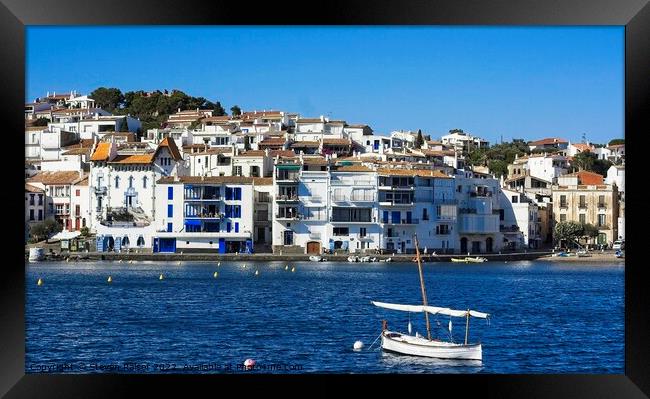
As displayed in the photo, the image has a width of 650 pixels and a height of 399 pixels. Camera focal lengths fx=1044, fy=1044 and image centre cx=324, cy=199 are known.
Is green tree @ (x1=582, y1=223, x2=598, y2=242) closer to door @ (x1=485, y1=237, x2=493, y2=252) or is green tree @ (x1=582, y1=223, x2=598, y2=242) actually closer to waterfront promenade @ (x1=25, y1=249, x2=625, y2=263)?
door @ (x1=485, y1=237, x2=493, y2=252)

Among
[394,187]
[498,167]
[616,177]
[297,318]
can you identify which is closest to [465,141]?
[498,167]

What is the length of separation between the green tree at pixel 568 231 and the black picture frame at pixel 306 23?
114ft

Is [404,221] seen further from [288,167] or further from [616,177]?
[616,177]

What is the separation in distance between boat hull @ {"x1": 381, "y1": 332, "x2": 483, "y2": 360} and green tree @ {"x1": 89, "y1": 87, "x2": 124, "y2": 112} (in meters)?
50.1

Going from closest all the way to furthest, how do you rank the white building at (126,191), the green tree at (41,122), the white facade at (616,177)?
1. the white building at (126,191)
2. the white facade at (616,177)
3. the green tree at (41,122)

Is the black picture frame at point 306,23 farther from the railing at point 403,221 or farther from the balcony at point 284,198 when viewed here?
the railing at point 403,221

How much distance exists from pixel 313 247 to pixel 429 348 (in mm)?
23765

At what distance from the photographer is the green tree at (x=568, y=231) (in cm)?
4016

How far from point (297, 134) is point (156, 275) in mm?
18307

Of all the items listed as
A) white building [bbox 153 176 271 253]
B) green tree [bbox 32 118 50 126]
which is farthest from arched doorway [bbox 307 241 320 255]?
green tree [bbox 32 118 50 126]

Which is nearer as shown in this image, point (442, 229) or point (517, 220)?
point (442, 229)

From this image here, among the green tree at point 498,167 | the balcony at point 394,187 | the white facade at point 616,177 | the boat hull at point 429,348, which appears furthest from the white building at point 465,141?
the boat hull at point 429,348

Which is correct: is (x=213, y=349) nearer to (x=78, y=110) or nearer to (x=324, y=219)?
(x=324, y=219)

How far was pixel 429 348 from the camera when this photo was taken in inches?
475
